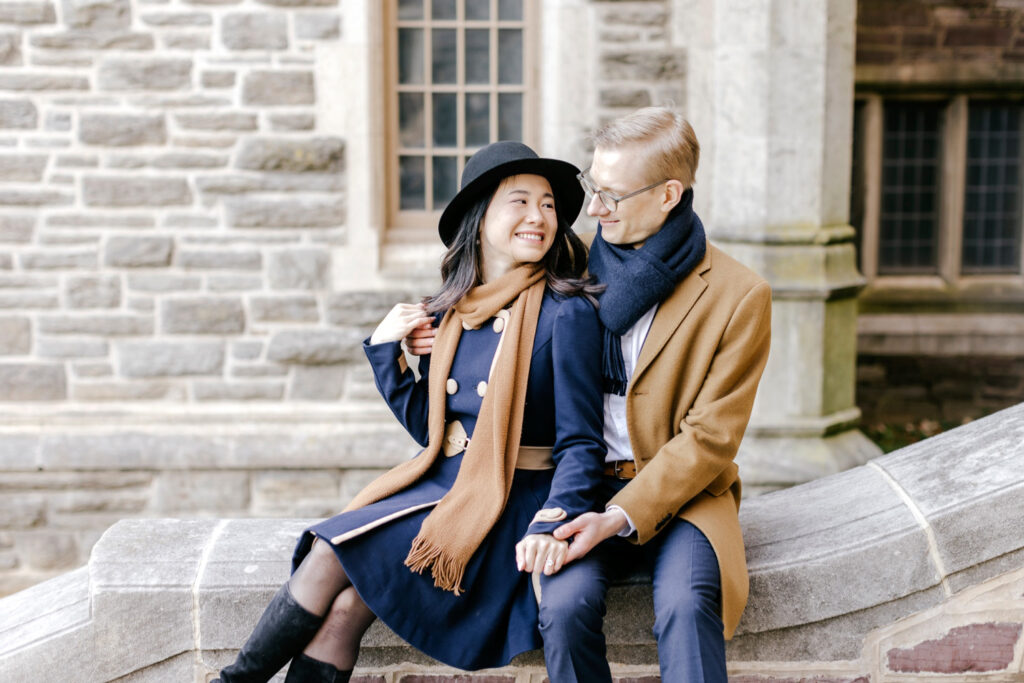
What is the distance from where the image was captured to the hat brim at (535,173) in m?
2.45

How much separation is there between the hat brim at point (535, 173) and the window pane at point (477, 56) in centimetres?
294

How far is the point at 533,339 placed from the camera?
7.86 feet

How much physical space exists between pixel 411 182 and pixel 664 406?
11.3 feet

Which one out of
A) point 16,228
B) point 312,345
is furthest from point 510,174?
point 16,228

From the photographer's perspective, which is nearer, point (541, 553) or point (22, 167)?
point (541, 553)

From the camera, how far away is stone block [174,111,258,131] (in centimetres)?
510

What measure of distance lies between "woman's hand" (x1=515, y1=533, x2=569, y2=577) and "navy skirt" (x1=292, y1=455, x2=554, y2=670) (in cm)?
15

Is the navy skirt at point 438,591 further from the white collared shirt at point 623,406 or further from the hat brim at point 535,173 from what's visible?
the hat brim at point 535,173

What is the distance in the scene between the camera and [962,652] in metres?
2.23

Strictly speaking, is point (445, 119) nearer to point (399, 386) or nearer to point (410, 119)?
point (410, 119)

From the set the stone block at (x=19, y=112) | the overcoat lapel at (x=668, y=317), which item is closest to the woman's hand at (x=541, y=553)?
the overcoat lapel at (x=668, y=317)

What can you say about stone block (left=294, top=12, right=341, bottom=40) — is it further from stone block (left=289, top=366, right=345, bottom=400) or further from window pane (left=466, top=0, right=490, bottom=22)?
stone block (left=289, top=366, right=345, bottom=400)

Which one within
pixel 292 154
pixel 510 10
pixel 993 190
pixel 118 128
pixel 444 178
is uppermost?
pixel 510 10

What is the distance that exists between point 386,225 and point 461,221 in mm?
2882
